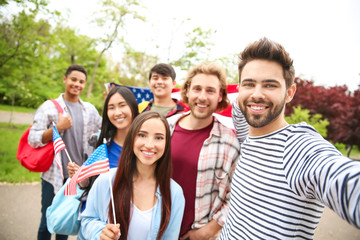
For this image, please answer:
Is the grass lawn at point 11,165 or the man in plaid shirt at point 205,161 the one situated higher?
the man in plaid shirt at point 205,161

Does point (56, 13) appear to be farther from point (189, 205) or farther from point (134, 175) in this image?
point (189, 205)

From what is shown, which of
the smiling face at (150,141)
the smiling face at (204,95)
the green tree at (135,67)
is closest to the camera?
the smiling face at (150,141)

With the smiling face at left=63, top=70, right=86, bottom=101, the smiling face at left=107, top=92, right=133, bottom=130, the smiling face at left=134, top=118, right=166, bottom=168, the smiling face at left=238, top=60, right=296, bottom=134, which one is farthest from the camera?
the smiling face at left=63, top=70, right=86, bottom=101

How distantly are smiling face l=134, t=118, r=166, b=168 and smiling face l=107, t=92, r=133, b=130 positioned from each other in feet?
2.36

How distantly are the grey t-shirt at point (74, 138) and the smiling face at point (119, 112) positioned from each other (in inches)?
40.5

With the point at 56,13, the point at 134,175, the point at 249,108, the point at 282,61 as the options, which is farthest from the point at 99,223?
the point at 56,13

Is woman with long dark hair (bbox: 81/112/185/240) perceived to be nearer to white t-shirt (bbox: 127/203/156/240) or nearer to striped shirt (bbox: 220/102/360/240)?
white t-shirt (bbox: 127/203/156/240)

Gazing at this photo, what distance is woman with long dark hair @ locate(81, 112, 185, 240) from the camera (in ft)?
5.94

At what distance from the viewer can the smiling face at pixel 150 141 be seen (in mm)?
1928

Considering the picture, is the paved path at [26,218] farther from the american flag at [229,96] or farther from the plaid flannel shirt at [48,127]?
the american flag at [229,96]

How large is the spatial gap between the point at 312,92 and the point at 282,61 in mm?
13678

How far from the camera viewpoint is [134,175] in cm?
205

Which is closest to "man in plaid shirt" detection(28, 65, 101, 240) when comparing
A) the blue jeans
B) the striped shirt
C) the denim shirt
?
the blue jeans

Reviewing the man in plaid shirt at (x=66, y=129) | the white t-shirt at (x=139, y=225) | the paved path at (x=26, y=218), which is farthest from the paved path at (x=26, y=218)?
the white t-shirt at (x=139, y=225)
